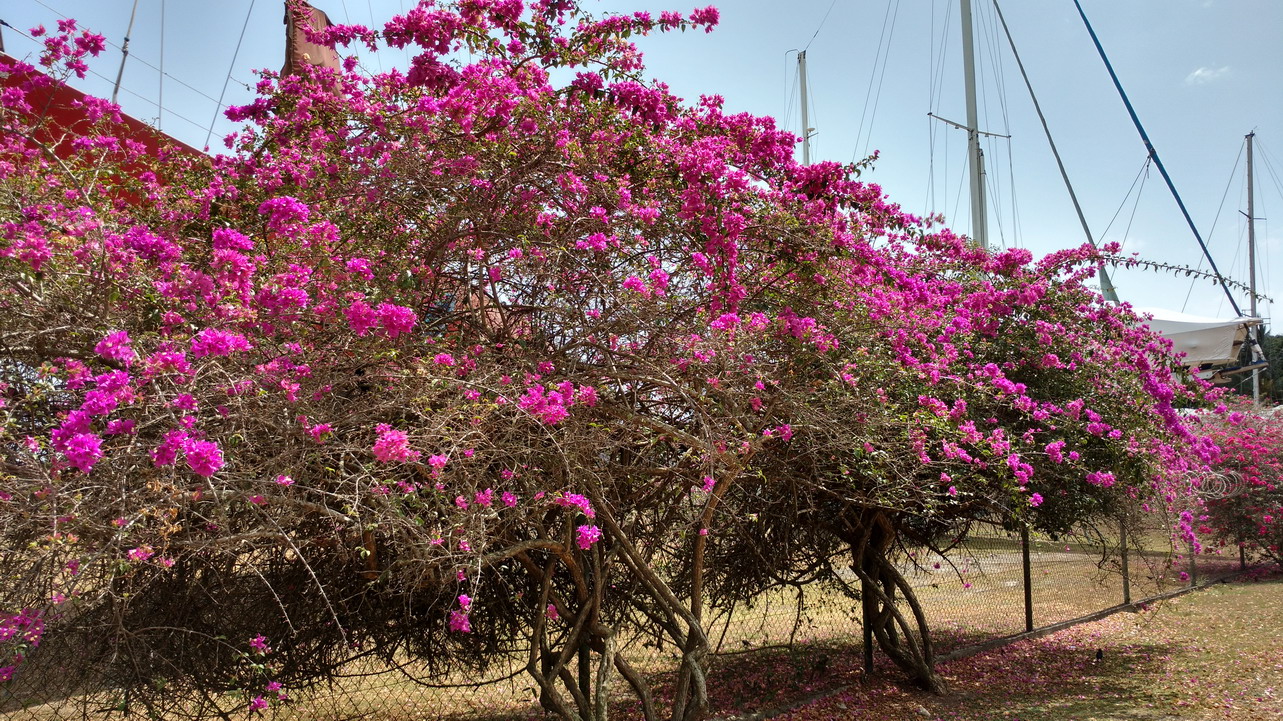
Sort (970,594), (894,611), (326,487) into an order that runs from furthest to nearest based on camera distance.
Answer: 1. (970,594)
2. (894,611)
3. (326,487)

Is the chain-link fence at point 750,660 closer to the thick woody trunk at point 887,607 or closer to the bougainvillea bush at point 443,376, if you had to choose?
the bougainvillea bush at point 443,376

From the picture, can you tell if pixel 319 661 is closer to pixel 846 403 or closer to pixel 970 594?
pixel 846 403

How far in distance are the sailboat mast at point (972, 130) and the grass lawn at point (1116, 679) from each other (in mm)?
5652

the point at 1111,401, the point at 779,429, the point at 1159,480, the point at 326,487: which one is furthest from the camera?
the point at 1159,480

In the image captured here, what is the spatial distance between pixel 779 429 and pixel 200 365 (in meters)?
2.73

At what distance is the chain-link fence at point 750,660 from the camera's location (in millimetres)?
3943

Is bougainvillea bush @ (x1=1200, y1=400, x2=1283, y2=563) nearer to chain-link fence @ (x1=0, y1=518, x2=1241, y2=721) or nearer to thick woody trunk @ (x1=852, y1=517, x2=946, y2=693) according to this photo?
chain-link fence @ (x1=0, y1=518, x2=1241, y2=721)

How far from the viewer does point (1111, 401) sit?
6.57 meters

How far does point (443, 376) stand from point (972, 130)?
1081cm

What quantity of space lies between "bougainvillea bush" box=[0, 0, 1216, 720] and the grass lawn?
1.88 feet

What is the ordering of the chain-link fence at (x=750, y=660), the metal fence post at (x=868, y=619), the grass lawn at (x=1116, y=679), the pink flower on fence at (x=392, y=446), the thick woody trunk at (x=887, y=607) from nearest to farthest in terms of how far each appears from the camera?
the pink flower on fence at (x=392, y=446) → the chain-link fence at (x=750, y=660) → the grass lawn at (x=1116, y=679) → the thick woody trunk at (x=887, y=607) → the metal fence post at (x=868, y=619)

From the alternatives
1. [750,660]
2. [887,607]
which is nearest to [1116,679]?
[887,607]

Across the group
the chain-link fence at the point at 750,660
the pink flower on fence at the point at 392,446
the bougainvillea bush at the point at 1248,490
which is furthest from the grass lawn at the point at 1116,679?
the pink flower on fence at the point at 392,446

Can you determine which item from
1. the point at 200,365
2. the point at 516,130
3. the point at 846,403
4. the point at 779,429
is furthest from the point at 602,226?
the point at 200,365
